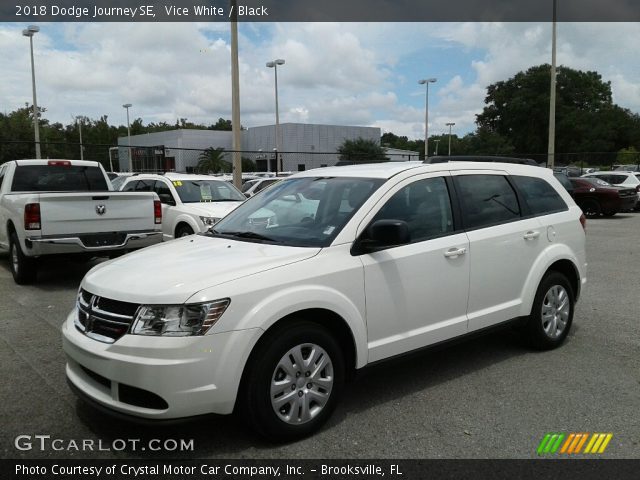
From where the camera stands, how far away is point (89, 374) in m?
3.37

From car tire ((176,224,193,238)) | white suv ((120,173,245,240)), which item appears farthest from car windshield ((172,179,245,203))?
car tire ((176,224,193,238))

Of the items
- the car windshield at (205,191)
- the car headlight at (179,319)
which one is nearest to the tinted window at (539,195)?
the car headlight at (179,319)

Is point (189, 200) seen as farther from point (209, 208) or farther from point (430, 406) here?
point (430, 406)

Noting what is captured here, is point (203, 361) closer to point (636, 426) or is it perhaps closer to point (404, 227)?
point (404, 227)

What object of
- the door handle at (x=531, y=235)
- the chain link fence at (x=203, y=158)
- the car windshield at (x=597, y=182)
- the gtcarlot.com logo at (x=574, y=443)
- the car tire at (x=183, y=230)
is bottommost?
the gtcarlot.com logo at (x=574, y=443)

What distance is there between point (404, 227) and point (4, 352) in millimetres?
4042

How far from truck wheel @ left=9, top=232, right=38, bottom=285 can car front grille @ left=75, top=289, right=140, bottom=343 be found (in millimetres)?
5403

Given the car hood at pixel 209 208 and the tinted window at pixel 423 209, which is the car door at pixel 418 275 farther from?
the car hood at pixel 209 208

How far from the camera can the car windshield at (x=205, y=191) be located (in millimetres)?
11353

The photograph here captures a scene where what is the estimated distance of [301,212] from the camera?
427 cm

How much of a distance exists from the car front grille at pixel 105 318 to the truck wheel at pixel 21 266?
5403 millimetres

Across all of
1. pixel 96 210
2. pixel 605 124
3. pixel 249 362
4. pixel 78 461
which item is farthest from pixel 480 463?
pixel 605 124

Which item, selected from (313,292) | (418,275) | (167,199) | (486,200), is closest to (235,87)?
(167,199)

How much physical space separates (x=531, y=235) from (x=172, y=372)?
3429mm
